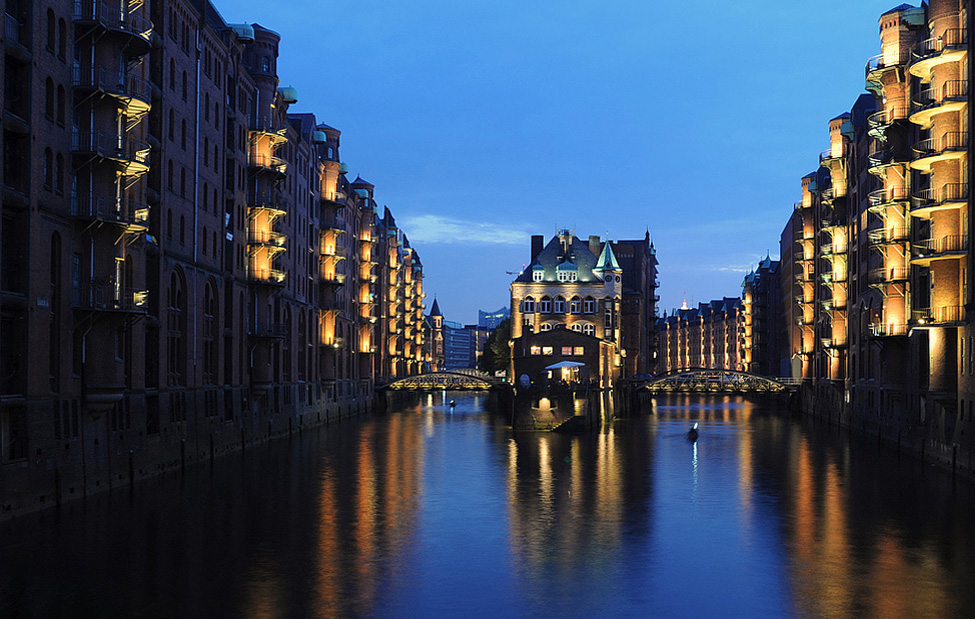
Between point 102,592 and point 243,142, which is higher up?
point 243,142

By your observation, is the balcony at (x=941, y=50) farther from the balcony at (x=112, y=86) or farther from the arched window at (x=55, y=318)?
the arched window at (x=55, y=318)

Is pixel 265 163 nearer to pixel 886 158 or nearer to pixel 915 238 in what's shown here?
pixel 886 158

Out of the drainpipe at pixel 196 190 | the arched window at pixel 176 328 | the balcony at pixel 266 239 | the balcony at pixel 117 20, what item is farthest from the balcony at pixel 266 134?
the balcony at pixel 117 20

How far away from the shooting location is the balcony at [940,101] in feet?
196

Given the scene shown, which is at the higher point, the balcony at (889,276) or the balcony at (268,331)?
the balcony at (889,276)

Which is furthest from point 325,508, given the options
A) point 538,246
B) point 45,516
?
point 538,246

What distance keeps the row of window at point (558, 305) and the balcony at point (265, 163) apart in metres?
90.0

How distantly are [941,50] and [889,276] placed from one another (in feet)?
54.5

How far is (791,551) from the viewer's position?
39.0 meters

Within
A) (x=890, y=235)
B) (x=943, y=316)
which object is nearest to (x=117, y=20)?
(x=943, y=316)

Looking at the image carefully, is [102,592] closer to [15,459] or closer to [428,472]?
[15,459]

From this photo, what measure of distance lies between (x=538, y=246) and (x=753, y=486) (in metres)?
129

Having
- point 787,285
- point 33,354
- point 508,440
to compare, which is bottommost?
point 508,440

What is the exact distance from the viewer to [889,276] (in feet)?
237
